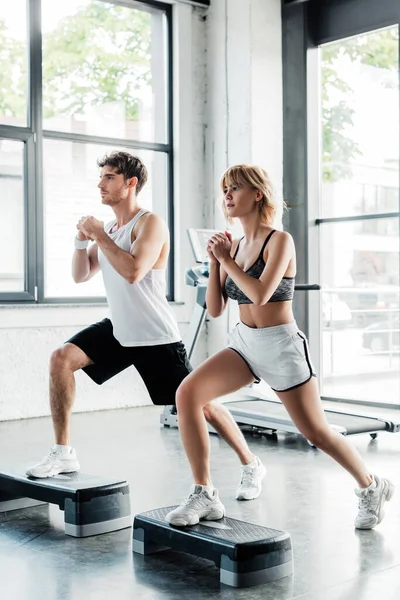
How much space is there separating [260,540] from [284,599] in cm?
→ 21

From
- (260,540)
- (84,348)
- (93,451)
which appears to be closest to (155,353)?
(84,348)

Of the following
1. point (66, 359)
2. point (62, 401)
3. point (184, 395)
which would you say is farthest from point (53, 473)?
point (184, 395)

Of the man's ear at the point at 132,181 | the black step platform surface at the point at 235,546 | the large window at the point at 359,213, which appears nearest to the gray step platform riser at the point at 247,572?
the black step platform surface at the point at 235,546

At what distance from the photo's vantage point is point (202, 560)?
9.31 feet

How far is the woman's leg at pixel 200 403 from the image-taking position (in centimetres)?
287

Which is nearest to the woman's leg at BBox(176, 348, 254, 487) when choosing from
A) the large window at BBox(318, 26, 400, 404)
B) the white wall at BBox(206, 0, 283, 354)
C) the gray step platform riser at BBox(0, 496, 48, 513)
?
the gray step platform riser at BBox(0, 496, 48, 513)

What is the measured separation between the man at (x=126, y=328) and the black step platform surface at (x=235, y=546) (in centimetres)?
70

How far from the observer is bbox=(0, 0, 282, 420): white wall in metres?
6.94

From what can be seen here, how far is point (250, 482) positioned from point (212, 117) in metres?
4.44

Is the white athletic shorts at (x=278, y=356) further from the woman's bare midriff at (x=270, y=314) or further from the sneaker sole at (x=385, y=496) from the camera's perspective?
the sneaker sole at (x=385, y=496)

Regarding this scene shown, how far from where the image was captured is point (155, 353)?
3402 millimetres

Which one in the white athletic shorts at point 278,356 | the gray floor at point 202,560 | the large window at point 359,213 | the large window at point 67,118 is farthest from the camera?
the large window at point 359,213

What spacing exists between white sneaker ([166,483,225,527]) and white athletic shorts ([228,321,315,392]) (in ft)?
1.51

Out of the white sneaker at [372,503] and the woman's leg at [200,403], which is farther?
the white sneaker at [372,503]
